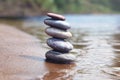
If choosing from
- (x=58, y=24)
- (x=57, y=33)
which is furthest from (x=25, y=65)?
(x=58, y=24)

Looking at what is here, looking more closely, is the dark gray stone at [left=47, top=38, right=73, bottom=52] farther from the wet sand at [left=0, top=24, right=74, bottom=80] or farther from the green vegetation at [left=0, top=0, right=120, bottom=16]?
the green vegetation at [left=0, top=0, right=120, bottom=16]

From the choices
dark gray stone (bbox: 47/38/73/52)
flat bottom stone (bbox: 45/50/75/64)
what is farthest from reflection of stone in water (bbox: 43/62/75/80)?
dark gray stone (bbox: 47/38/73/52)

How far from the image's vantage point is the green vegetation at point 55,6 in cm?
3875

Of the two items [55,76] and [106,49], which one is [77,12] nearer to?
[106,49]

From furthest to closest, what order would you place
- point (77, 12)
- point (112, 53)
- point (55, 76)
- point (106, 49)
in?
point (77, 12) → point (106, 49) → point (112, 53) → point (55, 76)

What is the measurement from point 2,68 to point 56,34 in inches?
79.5

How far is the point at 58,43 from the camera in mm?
9852

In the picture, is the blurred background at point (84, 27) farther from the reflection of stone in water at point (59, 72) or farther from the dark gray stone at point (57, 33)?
the dark gray stone at point (57, 33)

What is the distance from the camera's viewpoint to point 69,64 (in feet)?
32.2

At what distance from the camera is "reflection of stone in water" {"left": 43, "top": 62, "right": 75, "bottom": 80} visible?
8.17 metres

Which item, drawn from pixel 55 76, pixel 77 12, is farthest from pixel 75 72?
pixel 77 12

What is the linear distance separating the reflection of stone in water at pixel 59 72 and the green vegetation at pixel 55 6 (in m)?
29.3

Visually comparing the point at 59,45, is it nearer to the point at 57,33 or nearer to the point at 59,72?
the point at 57,33

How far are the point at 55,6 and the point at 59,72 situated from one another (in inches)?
1509
